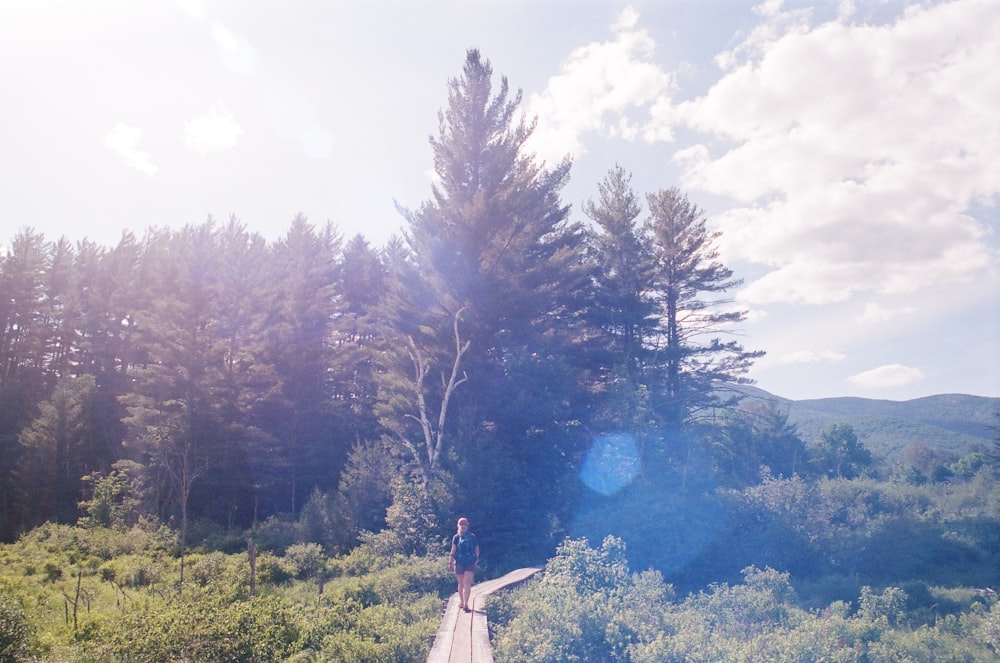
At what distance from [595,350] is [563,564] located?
1738 centimetres

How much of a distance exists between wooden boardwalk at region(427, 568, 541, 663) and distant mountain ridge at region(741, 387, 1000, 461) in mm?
93122

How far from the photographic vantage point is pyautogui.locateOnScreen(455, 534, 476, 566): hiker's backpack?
33.3 ft

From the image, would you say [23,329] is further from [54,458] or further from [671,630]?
[671,630]

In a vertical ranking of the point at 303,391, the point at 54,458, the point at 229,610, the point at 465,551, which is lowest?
the point at 229,610

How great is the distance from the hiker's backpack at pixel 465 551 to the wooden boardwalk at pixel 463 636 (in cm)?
83

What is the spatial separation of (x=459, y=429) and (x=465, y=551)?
13.1 meters

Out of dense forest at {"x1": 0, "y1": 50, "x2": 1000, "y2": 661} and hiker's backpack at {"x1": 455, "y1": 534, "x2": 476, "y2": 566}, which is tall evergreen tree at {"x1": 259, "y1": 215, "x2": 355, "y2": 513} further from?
hiker's backpack at {"x1": 455, "y1": 534, "x2": 476, "y2": 566}

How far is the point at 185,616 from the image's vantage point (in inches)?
308

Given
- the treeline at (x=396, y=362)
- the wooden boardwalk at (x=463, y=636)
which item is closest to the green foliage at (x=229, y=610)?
the wooden boardwalk at (x=463, y=636)

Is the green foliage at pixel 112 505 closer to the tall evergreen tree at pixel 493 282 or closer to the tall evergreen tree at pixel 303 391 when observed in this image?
the tall evergreen tree at pixel 303 391

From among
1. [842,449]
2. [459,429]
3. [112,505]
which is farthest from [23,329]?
[842,449]

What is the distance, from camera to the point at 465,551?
10.2 metres

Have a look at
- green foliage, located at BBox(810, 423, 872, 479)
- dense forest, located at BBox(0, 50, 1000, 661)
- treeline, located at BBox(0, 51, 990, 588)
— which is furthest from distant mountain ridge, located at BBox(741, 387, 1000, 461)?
treeline, located at BBox(0, 51, 990, 588)

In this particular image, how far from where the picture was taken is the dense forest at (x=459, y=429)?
20.8 m
